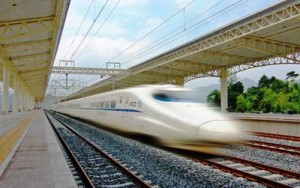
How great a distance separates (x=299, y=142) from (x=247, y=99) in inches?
1896

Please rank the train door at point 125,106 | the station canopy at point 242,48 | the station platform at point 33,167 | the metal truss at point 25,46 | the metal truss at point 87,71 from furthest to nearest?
the metal truss at point 87,71 < the metal truss at point 25,46 < the station canopy at point 242,48 < the train door at point 125,106 < the station platform at point 33,167

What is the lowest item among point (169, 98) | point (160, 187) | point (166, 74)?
point (160, 187)

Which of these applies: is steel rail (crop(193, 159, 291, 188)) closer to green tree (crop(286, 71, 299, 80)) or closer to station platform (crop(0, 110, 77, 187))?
station platform (crop(0, 110, 77, 187))

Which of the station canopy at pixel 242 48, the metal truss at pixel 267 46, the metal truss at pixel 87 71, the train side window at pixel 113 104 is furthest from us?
the metal truss at pixel 87 71

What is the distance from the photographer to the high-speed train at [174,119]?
941 centimetres

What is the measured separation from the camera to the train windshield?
36.5ft

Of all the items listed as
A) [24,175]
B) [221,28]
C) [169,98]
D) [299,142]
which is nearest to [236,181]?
[169,98]

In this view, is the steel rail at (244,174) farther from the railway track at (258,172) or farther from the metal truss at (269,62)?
the metal truss at (269,62)

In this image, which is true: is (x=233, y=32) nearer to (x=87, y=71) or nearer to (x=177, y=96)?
(x=177, y=96)

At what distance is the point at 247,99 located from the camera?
6350cm

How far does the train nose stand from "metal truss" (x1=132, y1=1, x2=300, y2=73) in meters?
16.2

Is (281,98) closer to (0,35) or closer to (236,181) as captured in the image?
(0,35)

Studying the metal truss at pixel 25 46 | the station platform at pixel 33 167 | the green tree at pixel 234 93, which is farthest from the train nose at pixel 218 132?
the green tree at pixel 234 93

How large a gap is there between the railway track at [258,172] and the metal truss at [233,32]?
1585 cm
